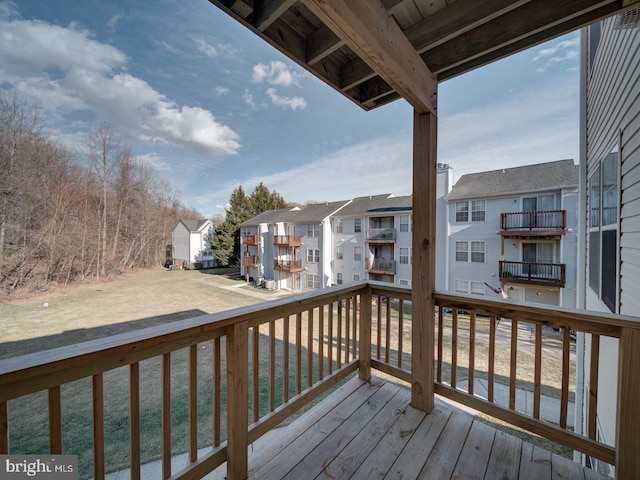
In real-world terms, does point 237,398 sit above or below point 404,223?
below

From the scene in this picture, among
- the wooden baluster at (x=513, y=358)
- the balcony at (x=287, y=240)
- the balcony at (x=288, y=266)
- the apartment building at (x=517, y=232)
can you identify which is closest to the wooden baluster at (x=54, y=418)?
the wooden baluster at (x=513, y=358)

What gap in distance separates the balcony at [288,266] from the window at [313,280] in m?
0.72

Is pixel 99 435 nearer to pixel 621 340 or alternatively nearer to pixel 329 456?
pixel 329 456

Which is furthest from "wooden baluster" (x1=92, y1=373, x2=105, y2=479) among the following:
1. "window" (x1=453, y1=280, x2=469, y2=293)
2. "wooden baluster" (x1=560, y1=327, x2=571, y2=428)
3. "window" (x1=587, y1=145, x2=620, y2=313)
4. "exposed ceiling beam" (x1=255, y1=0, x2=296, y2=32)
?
"window" (x1=453, y1=280, x2=469, y2=293)

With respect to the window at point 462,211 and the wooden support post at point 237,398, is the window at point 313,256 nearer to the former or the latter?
the window at point 462,211

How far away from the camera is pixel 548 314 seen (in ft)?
5.00

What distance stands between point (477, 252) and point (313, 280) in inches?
333

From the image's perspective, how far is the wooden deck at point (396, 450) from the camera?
1.43m

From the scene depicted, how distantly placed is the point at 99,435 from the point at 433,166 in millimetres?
2321

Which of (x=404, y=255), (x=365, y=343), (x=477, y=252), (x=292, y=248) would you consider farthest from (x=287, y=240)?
(x=365, y=343)

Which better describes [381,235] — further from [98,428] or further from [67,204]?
[67,204]

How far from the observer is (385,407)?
6.55 ft

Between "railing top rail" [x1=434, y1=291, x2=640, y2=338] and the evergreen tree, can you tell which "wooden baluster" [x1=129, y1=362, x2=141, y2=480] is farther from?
the evergreen tree

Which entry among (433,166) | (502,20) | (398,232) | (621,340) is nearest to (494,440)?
(621,340)
